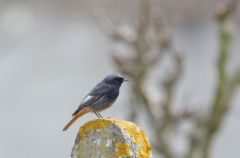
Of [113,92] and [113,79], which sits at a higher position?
[113,79]

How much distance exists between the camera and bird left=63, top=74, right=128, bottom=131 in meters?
8.25

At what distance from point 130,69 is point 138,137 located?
9.96 metres

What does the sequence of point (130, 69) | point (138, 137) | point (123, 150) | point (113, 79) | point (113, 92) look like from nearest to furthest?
point (123, 150), point (138, 137), point (113, 79), point (113, 92), point (130, 69)

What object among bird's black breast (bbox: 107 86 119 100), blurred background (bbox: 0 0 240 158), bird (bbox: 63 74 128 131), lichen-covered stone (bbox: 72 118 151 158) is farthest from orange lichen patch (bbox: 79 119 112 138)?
blurred background (bbox: 0 0 240 158)

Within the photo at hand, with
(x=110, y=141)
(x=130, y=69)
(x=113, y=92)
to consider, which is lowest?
(x=130, y=69)

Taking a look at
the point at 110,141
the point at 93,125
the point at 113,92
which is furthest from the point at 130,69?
the point at 110,141

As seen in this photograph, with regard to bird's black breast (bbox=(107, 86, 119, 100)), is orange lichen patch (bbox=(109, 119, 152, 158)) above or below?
above

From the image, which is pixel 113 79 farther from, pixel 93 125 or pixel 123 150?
pixel 123 150

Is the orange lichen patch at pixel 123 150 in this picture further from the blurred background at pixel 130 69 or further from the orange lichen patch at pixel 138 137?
the blurred background at pixel 130 69

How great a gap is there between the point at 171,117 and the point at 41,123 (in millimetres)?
8734

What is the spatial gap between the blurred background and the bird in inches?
316

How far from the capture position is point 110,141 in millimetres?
6629

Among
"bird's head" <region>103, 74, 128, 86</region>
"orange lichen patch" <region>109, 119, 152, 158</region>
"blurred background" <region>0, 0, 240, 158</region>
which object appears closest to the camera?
"orange lichen patch" <region>109, 119, 152, 158</region>

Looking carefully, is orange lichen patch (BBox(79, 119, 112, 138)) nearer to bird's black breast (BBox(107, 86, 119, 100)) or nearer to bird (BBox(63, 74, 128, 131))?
bird (BBox(63, 74, 128, 131))
